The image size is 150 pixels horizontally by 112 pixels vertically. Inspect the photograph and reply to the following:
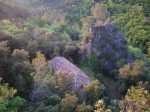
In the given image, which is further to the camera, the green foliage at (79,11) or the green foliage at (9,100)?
the green foliage at (79,11)

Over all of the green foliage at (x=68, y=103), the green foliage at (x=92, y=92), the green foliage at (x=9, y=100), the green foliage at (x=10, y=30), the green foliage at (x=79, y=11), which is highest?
the green foliage at (x=10, y=30)

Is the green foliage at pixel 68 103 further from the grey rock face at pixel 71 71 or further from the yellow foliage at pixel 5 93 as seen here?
the grey rock face at pixel 71 71

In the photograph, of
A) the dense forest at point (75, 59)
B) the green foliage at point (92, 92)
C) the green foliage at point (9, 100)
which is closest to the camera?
the green foliage at point (9, 100)

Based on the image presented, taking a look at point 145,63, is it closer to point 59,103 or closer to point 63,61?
point 63,61

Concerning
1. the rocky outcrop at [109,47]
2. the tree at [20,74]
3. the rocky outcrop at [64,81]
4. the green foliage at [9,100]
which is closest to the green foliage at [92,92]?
the rocky outcrop at [64,81]

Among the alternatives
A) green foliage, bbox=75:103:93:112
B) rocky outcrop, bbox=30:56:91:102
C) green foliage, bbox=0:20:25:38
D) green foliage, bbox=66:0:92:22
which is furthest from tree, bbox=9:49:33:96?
green foliage, bbox=66:0:92:22

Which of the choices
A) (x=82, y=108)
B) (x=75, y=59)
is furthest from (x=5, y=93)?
(x=75, y=59)

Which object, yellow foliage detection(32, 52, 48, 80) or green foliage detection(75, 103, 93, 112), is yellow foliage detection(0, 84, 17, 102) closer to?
green foliage detection(75, 103, 93, 112)

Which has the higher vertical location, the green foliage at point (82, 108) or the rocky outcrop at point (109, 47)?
the rocky outcrop at point (109, 47)
